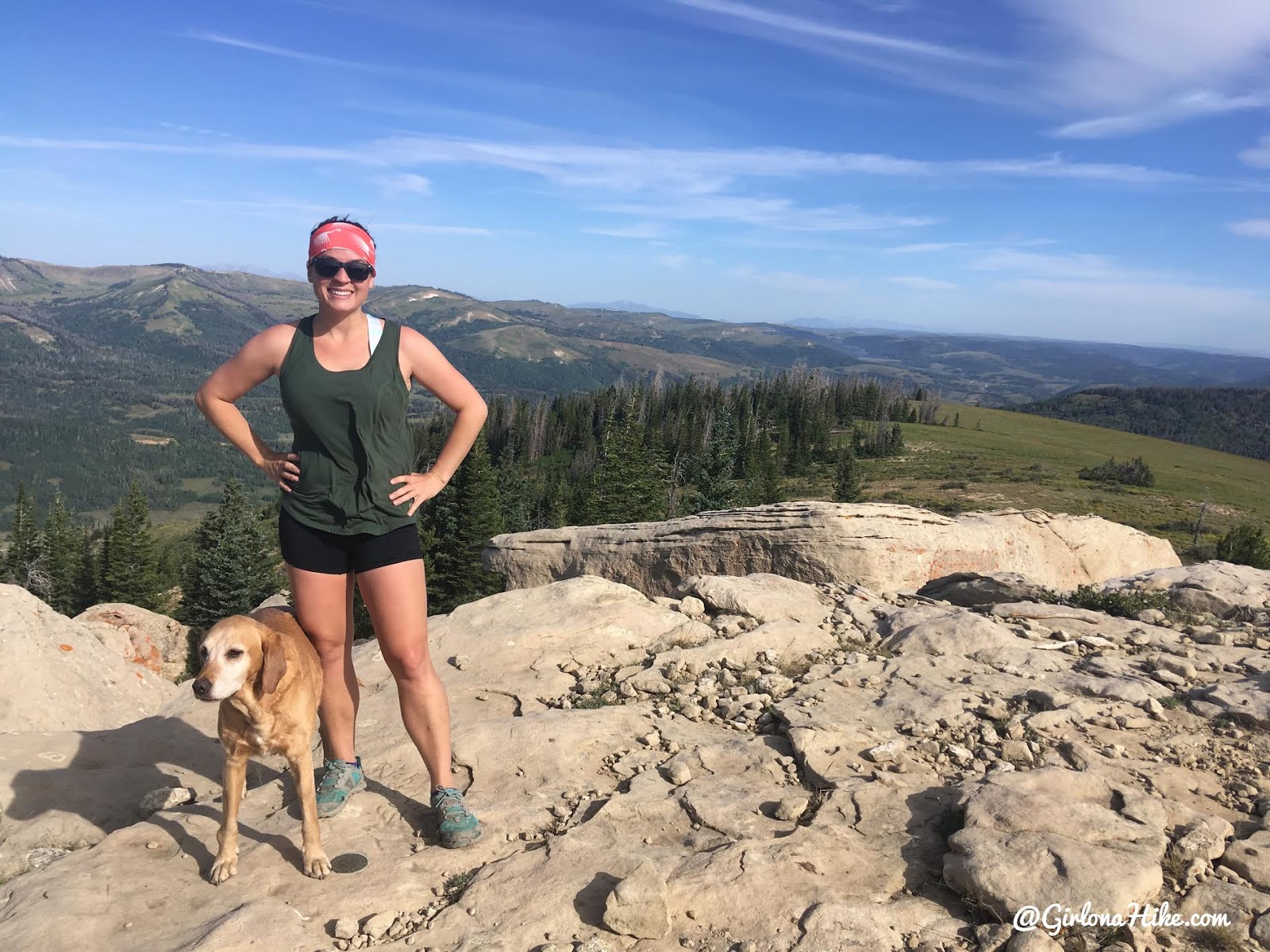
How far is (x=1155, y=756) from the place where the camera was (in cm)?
631

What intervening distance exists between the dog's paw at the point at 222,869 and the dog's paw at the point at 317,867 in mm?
Result: 482

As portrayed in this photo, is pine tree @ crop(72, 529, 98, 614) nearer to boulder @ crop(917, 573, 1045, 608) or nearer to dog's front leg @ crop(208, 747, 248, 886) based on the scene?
boulder @ crop(917, 573, 1045, 608)

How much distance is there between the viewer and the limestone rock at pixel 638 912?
14.1 feet

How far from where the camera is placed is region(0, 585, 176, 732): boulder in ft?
30.2

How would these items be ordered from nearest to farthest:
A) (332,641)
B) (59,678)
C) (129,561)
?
(332,641), (59,678), (129,561)

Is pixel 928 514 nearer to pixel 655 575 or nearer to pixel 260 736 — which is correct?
pixel 655 575

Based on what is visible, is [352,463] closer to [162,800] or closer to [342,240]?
[342,240]

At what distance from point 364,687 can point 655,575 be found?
8.60 metres

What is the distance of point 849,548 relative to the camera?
13633 millimetres

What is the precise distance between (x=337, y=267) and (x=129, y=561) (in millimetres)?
61914

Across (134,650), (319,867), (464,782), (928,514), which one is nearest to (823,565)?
(928,514)

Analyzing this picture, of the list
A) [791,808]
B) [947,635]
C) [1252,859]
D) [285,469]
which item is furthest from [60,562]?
[1252,859]

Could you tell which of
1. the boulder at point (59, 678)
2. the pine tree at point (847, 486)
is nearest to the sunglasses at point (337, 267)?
the boulder at point (59, 678)

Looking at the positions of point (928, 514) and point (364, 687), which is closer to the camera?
point (364, 687)
